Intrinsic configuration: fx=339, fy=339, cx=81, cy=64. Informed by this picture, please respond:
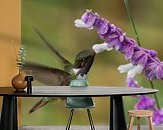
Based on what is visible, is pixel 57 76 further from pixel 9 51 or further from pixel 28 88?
pixel 28 88

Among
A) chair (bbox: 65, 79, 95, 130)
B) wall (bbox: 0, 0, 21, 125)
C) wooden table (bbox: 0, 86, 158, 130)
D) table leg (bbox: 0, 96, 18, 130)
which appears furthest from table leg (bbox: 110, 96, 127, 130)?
wall (bbox: 0, 0, 21, 125)

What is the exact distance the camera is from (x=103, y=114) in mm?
4012

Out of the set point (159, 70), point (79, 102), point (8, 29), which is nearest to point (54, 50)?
point (8, 29)

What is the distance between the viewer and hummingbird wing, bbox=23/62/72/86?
12.9 feet

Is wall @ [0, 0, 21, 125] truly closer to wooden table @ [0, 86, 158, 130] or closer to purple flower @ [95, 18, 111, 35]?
wooden table @ [0, 86, 158, 130]

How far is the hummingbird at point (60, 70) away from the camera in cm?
393

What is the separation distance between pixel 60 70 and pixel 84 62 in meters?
0.31

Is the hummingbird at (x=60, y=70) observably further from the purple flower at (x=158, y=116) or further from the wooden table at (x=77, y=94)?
the purple flower at (x=158, y=116)

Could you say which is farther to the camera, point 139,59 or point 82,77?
point 82,77

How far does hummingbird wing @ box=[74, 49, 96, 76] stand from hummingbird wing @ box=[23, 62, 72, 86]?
167 millimetres

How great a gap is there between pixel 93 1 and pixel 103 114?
1.34 meters

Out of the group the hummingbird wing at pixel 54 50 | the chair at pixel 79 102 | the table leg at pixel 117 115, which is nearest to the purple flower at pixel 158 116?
the table leg at pixel 117 115

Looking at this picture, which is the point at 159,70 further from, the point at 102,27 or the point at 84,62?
the point at 84,62

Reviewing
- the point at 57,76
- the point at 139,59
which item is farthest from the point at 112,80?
the point at 139,59
